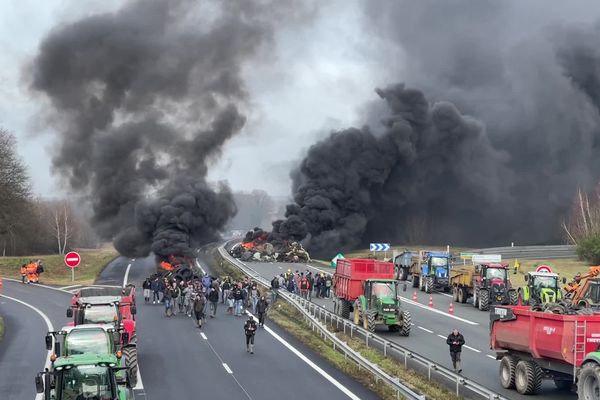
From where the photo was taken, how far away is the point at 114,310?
830 inches

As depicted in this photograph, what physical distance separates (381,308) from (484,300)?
481 inches

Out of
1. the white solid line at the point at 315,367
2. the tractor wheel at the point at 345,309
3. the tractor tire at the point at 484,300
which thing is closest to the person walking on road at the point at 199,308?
the white solid line at the point at 315,367

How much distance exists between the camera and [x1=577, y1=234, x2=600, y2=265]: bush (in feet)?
189

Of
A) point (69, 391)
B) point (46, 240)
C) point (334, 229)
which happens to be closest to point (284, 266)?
point (334, 229)

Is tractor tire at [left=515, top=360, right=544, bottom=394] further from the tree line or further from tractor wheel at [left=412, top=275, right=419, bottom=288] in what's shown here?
the tree line

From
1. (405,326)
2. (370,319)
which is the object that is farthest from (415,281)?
(370,319)

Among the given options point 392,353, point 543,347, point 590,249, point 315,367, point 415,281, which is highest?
point 590,249

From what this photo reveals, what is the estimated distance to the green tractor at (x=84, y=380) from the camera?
13.6m

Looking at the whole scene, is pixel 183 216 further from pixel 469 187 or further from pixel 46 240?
pixel 469 187

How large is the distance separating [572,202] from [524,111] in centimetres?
1319

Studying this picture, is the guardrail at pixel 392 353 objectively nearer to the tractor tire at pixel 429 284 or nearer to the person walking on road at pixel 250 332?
the person walking on road at pixel 250 332

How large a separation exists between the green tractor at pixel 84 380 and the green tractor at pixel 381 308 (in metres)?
16.3

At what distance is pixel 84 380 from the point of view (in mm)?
13750

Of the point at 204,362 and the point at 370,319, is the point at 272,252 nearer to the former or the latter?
Result: the point at 370,319
